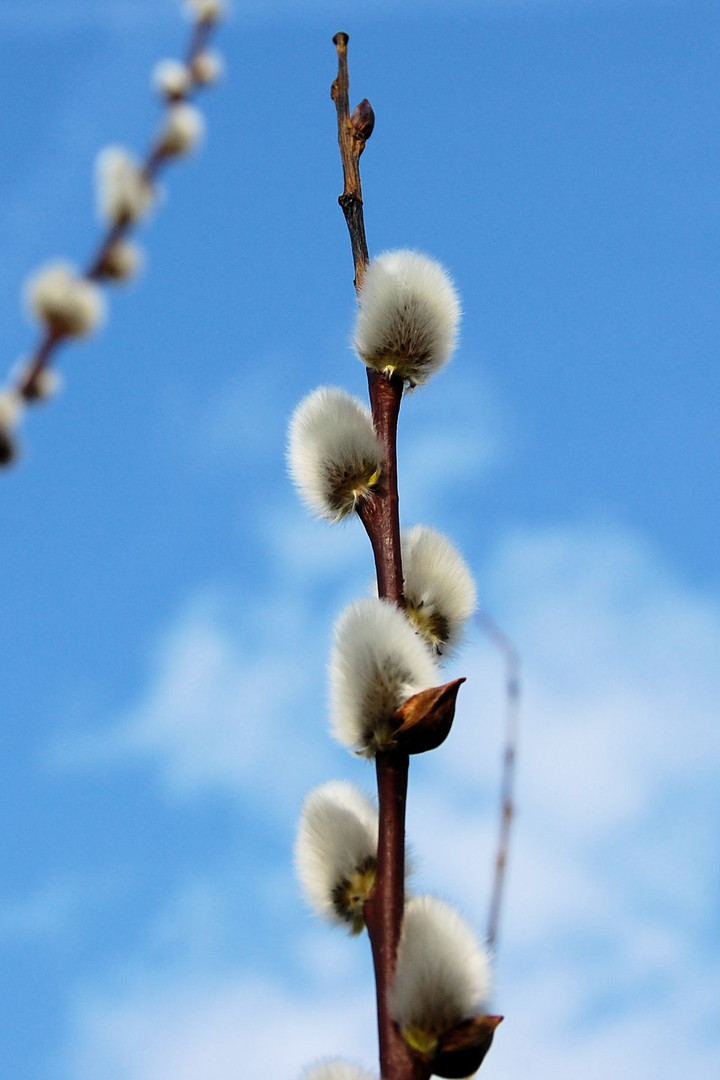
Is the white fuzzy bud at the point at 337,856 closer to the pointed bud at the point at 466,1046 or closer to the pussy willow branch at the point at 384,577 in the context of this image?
the pussy willow branch at the point at 384,577

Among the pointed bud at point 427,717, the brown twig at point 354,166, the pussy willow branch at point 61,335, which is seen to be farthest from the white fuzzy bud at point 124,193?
the brown twig at point 354,166

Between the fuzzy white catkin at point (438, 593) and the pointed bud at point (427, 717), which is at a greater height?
the fuzzy white catkin at point (438, 593)

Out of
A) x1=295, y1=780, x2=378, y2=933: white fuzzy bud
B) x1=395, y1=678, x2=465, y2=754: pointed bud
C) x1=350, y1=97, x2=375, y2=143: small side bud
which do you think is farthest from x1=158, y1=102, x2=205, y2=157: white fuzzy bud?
x1=350, y1=97, x2=375, y2=143: small side bud

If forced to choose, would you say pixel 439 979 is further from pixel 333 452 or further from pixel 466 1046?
pixel 333 452

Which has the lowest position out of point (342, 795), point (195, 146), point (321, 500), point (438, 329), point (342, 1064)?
point (342, 1064)

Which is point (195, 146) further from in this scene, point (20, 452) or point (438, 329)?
point (438, 329)

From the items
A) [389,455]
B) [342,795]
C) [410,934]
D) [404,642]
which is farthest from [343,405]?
[410,934]

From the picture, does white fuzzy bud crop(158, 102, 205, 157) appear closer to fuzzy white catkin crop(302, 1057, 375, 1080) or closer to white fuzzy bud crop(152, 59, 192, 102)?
white fuzzy bud crop(152, 59, 192, 102)
